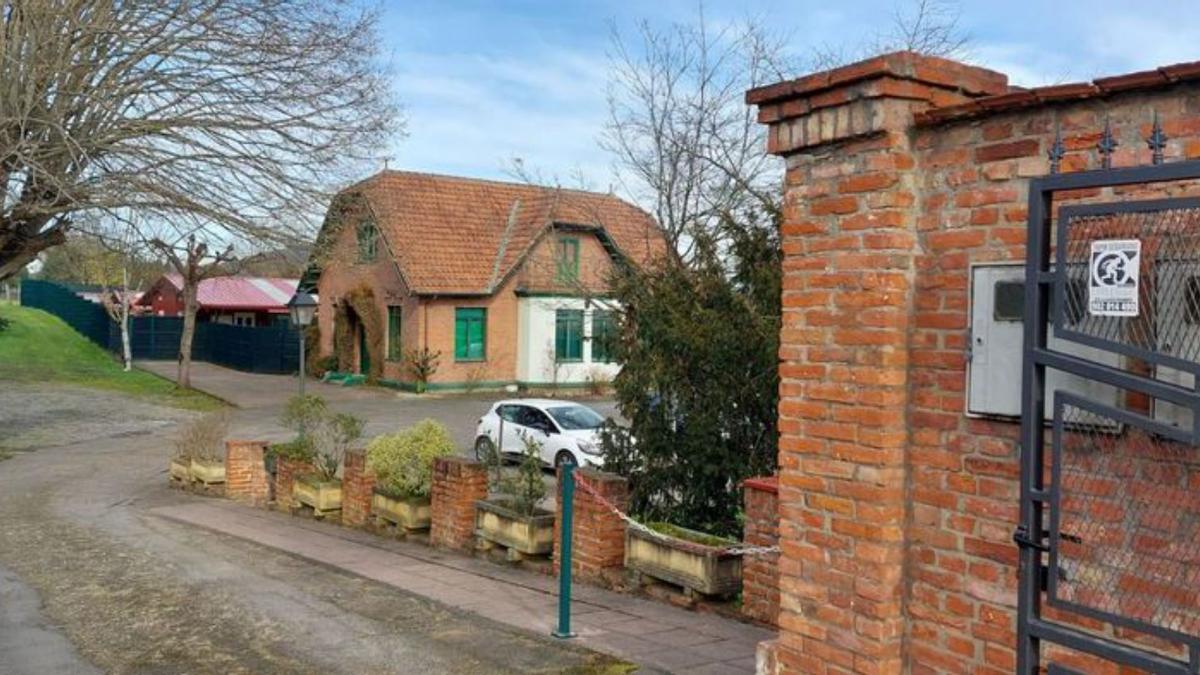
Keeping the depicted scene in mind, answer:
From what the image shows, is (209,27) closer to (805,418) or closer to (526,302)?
(805,418)

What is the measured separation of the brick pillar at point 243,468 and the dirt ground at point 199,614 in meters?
1.69

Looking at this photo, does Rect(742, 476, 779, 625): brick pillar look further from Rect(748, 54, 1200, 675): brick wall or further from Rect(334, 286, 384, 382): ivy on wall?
Rect(334, 286, 384, 382): ivy on wall

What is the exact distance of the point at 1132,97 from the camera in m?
3.57

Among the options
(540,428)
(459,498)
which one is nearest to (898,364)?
(459,498)

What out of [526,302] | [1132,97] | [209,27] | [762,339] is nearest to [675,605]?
[762,339]

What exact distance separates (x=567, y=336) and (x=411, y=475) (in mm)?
25250

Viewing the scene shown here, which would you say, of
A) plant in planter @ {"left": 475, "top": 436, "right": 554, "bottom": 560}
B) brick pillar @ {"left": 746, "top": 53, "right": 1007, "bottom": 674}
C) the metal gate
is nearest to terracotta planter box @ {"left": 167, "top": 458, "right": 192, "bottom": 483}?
plant in planter @ {"left": 475, "top": 436, "right": 554, "bottom": 560}

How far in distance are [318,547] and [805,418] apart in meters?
9.18

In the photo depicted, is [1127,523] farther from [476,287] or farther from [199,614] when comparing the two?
[476,287]

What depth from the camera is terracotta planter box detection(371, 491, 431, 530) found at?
41.1ft

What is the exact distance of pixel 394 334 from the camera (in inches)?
1446

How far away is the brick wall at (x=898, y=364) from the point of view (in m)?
3.96

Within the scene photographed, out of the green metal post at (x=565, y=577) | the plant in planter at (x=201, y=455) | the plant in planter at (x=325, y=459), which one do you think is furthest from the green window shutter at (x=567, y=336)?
the green metal post at (x=565, y=577)

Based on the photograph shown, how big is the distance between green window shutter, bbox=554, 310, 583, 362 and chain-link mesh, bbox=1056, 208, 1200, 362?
111 feet
